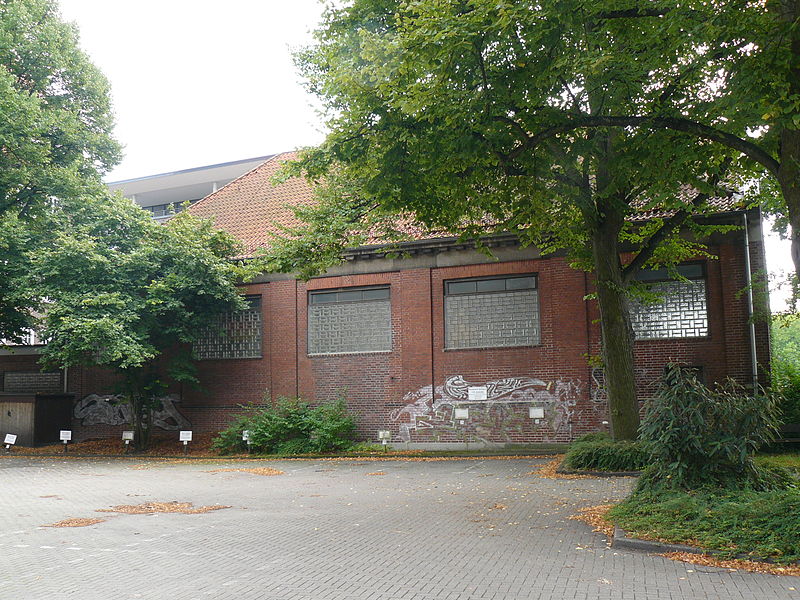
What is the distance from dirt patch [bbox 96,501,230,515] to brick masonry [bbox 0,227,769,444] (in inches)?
426

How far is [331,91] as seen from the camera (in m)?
11.3

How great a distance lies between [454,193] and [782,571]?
24.6 feet

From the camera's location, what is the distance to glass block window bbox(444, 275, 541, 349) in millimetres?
21438

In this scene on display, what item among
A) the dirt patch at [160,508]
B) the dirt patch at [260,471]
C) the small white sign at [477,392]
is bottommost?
the dirt patch at [260,471]

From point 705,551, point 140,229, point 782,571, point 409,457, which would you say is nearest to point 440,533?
point 705,551

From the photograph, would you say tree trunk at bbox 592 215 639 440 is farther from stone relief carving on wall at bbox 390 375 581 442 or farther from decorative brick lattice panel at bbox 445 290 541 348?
decorative brick lattice panel at bbox 445 290 541 348

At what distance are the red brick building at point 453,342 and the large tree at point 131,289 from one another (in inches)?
66.8

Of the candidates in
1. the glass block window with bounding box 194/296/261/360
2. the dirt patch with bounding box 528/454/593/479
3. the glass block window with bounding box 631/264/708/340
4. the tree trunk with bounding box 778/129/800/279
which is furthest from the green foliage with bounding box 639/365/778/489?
the glass block window with bounding box 194/296/261/360

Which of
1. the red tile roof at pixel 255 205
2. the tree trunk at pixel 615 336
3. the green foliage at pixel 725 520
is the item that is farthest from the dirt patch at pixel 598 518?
the red tile roof at pixel 255 205

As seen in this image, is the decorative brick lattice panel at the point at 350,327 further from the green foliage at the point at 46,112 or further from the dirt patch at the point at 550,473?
the green foliage at the point at 46,112

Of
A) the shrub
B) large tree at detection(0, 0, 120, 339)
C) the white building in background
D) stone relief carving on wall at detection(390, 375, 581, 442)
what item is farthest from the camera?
the white building in background

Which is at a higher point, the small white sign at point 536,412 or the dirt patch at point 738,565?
the small white sign at point 536,412

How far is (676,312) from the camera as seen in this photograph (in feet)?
65.4

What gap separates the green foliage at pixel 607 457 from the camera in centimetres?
1430
